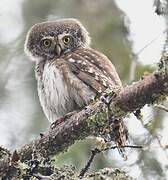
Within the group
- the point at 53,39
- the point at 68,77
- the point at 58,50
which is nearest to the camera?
the point at 68,77

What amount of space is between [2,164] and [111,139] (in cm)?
76

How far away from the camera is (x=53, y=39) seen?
19.0 ft

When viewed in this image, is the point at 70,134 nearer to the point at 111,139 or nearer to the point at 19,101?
the point at 111,139

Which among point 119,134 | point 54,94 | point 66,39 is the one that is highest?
point 66,39

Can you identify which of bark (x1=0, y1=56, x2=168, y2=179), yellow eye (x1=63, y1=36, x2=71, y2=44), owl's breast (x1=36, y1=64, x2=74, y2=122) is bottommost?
bark (x1=0, y1=56, x2=168, y2=179)

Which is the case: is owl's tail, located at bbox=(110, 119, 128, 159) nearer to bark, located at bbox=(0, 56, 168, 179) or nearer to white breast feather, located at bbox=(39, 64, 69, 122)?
bark, located at bbox=(0, 56, 168, 179)

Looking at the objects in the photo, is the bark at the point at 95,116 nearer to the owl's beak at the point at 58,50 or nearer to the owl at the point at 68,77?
the owl at the point at 68,77

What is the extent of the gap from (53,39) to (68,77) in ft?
3.63

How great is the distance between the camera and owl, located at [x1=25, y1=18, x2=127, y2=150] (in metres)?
4.69

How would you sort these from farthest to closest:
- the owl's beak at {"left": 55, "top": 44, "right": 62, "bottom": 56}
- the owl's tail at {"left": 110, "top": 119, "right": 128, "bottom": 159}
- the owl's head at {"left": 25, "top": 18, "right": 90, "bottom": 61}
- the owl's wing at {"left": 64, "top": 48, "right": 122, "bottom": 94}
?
1. the owl's head at {"left": 25, "top": 18, "right": 90, "bottom": 61}
2. the owl's beak at {"left": 55, "top": 44, "right": 62, "bottom": 56}
3. the owl's wing at {"left": 64, "top": 48, "right": 122, "bottom": 94}
4. the owl's tail at {"left": 110, "top": 119, "right": 128, "bottom": 159}

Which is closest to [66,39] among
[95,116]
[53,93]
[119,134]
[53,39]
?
[53,39]

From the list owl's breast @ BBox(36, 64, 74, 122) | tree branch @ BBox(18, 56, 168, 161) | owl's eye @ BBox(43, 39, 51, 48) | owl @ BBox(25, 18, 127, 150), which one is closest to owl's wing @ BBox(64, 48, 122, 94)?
owl @ BBox(25, 18, 127, 150)

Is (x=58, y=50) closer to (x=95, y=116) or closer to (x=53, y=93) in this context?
(x=53, y=93)

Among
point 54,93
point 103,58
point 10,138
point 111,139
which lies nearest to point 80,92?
point 54,93
